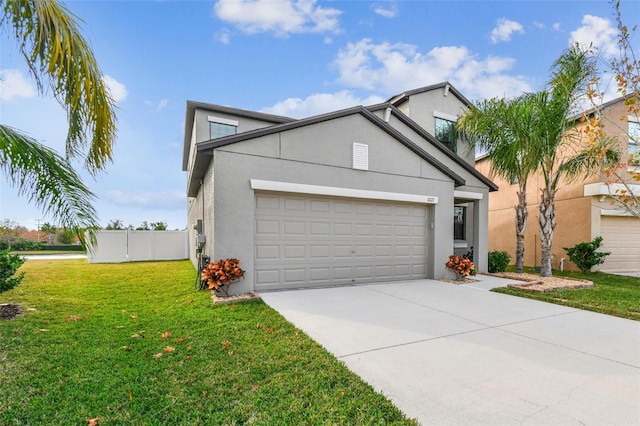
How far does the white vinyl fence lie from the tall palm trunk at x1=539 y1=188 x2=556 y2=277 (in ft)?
57.4

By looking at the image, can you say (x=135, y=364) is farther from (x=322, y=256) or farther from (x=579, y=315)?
(x=579, y=315)

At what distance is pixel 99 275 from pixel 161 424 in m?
10.4

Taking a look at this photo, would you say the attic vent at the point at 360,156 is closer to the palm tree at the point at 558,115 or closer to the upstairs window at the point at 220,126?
the palm tree at the point at 558,115

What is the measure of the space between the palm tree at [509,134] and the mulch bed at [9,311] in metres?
13.5

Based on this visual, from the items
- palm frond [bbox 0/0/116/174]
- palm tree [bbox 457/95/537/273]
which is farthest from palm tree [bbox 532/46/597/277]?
palm frond [bbox 0/0/116/174]

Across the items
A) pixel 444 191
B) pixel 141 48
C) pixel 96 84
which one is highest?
pixel 141 48

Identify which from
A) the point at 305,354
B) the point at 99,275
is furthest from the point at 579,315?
the point at 99,275

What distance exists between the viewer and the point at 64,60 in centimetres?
403

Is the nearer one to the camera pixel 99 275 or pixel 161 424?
pixel 161 424

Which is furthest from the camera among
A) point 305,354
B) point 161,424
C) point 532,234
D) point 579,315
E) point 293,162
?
point 532,234

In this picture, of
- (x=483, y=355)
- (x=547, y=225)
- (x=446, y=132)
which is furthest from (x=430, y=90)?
(x=483, y=355)

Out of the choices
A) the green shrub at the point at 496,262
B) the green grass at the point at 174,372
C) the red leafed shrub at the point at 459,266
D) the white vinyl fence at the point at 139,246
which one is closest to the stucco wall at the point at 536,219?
the green shrub at the point at 496,262

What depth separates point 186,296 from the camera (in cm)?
724

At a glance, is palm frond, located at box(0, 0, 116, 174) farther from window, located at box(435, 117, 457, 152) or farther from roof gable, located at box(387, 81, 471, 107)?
window, located at box(435, 117, 457, 152)
